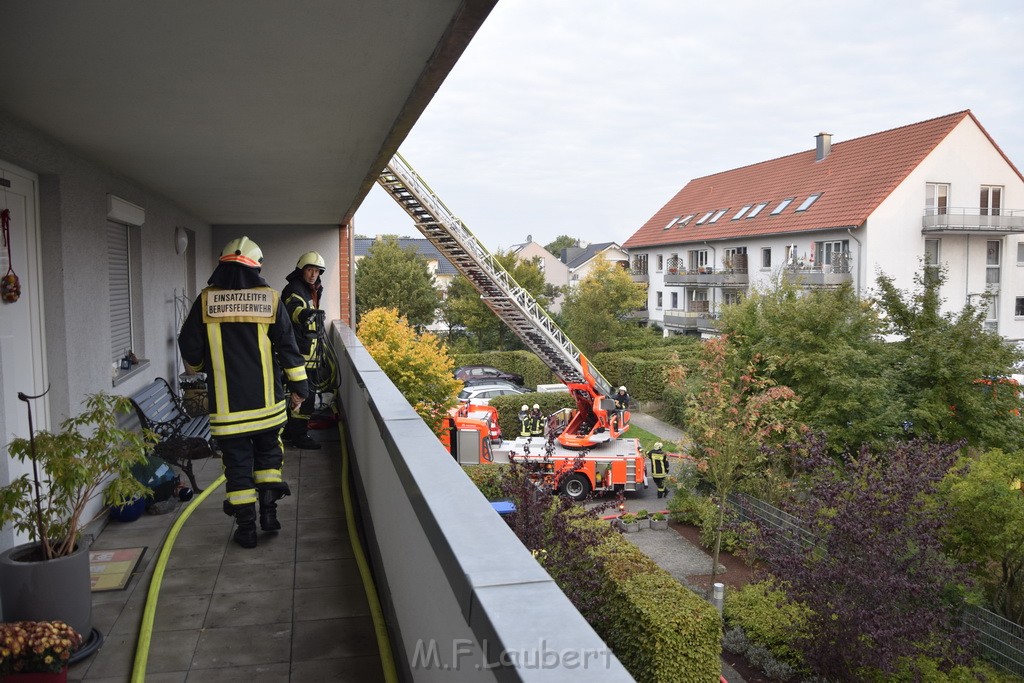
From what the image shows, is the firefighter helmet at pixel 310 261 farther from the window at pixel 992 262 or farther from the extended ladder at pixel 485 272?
the window at pixel 992 262

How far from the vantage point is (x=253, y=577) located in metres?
4.77

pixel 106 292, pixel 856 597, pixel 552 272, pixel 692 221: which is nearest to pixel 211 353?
pixel 106 292

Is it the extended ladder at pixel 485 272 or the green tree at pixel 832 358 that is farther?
the extended ladder at pixel 485 272

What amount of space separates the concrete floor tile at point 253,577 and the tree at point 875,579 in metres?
7.21

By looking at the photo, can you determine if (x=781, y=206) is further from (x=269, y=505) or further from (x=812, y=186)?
(x=269, y=505)

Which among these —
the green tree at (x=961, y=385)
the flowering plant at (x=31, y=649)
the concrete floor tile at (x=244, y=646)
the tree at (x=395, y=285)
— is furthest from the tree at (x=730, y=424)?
the tree at (x=395, y=285)

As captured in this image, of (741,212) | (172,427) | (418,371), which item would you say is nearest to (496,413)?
(418,371)

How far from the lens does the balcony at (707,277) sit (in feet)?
136

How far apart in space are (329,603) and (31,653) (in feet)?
4.97

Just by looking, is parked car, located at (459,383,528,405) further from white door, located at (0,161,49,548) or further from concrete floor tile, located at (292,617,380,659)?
concrete floor tile, located at (292,617,380,659)

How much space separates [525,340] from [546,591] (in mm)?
24220

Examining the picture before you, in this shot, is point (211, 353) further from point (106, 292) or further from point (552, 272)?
point (552, 272)


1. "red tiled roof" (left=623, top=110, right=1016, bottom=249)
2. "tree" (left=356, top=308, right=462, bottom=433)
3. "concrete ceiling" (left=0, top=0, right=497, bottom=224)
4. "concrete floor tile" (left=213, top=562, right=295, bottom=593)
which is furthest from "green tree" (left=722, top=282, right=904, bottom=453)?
"concrete floor tile" (left=213, top=562, right=295, bottom=593)

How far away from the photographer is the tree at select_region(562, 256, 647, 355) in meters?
41.1
